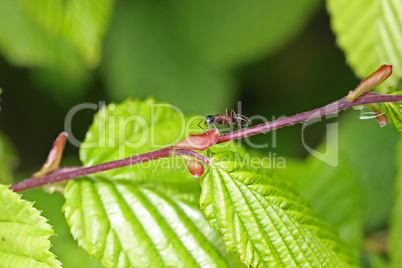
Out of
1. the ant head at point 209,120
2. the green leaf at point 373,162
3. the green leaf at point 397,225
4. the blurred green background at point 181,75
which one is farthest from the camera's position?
the blurred green background at point 181,75

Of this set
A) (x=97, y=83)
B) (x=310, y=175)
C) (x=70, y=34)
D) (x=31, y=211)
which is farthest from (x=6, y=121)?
(x=31, y=211)

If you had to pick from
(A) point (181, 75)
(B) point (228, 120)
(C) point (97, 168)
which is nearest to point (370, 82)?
(B) point (228, 120)

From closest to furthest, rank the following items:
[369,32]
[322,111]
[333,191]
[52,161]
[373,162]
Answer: [322,111]
[52,161]
[369,32]
[333,191]
[373,162]

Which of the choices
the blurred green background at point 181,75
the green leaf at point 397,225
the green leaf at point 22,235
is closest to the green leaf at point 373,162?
the blurred green background at point 181,75

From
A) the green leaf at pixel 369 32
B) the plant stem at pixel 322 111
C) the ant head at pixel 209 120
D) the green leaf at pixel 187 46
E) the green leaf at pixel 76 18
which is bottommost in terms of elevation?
the plant stem at pixel 322 111

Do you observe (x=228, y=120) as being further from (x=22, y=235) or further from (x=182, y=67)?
(x=182, y=67)

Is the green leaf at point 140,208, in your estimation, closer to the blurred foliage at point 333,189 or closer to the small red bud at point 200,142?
the small red bud at point 200,142

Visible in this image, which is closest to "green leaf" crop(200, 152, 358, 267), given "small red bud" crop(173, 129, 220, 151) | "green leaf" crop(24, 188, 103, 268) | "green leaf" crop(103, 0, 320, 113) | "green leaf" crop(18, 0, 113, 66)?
"small red bud" crop(173, 129, 220, 151)

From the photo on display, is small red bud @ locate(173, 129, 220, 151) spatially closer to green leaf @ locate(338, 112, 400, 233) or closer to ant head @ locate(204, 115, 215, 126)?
ant head @ locate(204, 115, 215, 126)
